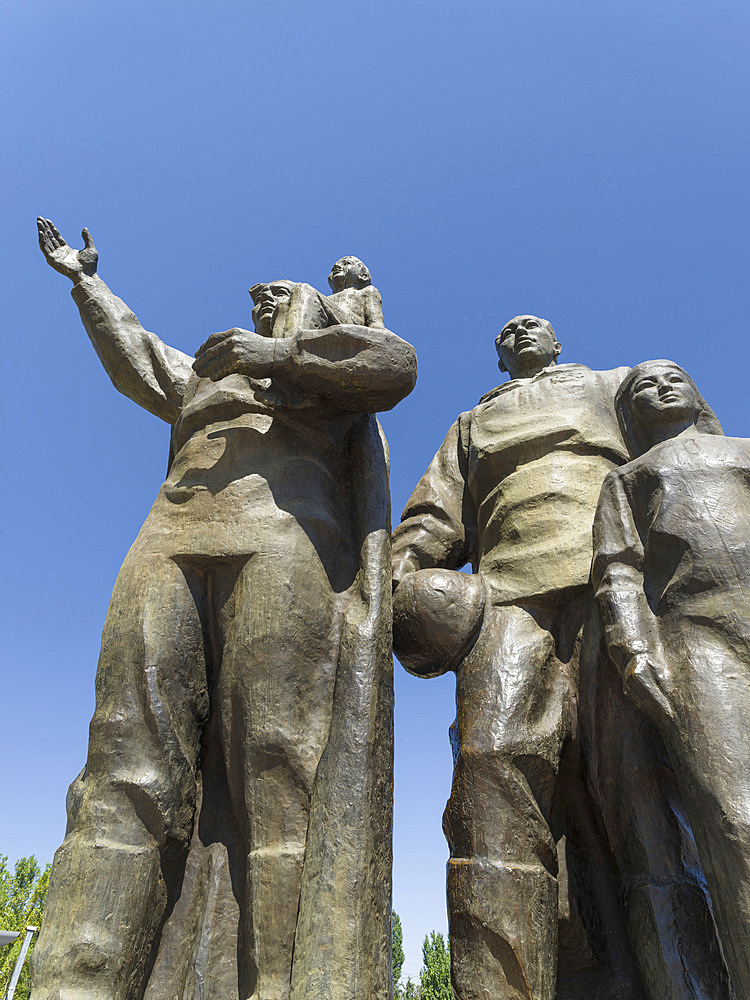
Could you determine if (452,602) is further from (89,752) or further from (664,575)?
(89,752)

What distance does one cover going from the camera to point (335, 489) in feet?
13.1

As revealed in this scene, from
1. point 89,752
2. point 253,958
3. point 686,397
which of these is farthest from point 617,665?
point 89,752

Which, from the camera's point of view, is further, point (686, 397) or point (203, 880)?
point (686, 397)

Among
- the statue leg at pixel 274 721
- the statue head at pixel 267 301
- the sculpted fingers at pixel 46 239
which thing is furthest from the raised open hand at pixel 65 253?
the statue leg at pixel 274 721

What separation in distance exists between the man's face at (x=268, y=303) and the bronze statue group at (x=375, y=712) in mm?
320

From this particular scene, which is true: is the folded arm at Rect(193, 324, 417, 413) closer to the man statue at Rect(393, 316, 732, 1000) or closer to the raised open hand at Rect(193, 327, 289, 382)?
the raised open hand at Rect(193, 327, 289, 382)

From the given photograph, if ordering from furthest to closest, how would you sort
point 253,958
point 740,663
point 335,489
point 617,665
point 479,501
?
point 479,501 → point 335,489 → point 617,665 → point 740,663 → point 253,958

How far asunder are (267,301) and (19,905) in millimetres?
22244

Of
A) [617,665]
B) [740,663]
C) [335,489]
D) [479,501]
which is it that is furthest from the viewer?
[479,501]

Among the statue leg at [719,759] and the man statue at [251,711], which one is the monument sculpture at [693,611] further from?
the man statue at [251,711]

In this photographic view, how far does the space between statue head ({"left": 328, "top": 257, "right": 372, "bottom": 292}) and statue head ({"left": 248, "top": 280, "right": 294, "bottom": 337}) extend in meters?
1.25

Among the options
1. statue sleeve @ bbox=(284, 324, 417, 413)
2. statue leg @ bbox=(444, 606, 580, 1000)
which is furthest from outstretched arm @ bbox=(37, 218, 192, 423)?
statue leg @ bbox=(444, 606, 580, 1000)

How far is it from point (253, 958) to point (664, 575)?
228 cm

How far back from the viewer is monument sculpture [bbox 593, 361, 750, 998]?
2994 mm
